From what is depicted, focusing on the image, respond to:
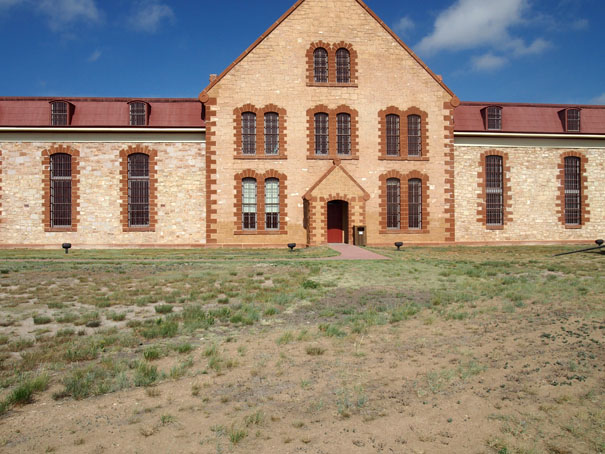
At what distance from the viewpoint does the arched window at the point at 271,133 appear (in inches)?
998

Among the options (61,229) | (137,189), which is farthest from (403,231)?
(61,229)

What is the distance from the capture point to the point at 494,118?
2775 cm

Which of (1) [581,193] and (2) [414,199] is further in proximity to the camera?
(1) [581,193]

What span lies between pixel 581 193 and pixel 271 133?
2090 centimetres

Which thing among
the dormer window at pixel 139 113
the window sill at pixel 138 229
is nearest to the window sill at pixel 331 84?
the dormer window at pixel 139 113

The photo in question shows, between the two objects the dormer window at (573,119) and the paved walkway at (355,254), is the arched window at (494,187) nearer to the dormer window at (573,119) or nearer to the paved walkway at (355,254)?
the dormer window at (573,119)

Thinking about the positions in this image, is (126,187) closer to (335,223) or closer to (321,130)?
(321,130)

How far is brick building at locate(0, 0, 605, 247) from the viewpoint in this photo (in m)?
25.0

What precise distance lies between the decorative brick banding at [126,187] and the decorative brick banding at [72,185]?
8.48 ft

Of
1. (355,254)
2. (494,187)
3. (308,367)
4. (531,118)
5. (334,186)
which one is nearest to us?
(308,367)

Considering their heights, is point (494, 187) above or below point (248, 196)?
above

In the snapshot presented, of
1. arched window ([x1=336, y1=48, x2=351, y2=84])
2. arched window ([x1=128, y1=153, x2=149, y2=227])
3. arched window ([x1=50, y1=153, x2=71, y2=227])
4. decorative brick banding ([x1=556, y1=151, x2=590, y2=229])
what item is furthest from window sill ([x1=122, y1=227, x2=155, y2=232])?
decorative brick banding ([x1=556, y1=151, x2=590, y2=229])

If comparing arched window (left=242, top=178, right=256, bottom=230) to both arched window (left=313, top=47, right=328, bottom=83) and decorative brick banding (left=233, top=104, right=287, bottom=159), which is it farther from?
arched window (left=313, top=47, right=328, bottom=83)

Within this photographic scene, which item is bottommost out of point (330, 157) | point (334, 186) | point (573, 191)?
point (573, 191)
